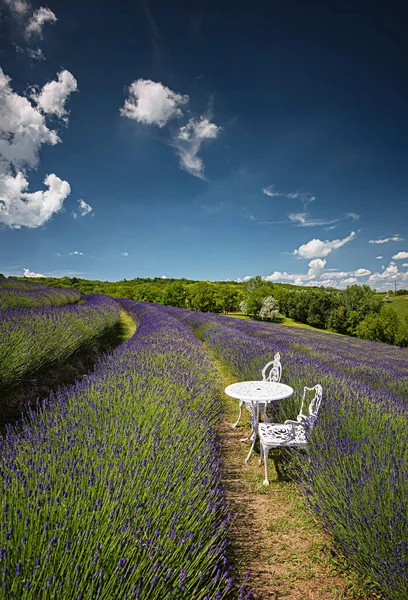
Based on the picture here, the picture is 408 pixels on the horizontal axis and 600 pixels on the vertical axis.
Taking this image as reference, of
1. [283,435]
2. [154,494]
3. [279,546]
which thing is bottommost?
[279,546]

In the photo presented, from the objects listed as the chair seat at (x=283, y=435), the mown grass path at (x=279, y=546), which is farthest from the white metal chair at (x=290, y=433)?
the mown grass path at (x=279, y=546)

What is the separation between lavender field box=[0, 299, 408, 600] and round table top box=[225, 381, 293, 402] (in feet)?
1.08

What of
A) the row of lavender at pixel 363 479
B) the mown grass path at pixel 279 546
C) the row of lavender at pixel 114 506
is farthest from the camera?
the mown grass path at pixel 279 546

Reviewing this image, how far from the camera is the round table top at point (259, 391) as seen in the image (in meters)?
3.06

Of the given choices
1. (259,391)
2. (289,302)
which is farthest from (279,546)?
(289,302)

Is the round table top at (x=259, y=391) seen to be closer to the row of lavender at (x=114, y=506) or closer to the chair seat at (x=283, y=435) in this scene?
the chair seat at (x=283, y=435)

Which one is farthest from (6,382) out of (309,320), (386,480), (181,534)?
(309,320)

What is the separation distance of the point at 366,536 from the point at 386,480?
37 cm

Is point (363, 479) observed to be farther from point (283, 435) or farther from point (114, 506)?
point (114, 506)

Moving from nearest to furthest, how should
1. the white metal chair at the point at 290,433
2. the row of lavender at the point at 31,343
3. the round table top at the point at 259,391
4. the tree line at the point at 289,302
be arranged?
the white metal chair at the point at 290,433 < the round table top at the point at 259,391 < the row of lavender at the point at 31,343 < the tree line at the point at 289,302

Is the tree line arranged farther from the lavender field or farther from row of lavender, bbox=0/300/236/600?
row of lavender, bbox=0/300/236/600

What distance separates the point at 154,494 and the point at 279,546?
1.30 m

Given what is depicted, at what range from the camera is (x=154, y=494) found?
149cm

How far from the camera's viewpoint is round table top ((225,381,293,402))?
3061 millimetres
